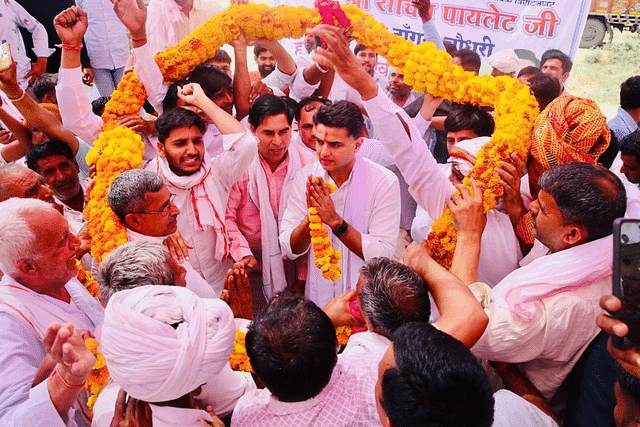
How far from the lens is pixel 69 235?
7.67 ft

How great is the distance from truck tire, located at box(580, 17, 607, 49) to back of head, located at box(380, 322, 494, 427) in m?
13.7

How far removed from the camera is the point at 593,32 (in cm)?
1263

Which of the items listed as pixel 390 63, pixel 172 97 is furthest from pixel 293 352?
pixel 172 97

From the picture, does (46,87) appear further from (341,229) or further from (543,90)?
(543,90)

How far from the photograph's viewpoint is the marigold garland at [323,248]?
3119 millimetres

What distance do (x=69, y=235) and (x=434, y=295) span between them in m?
1.70

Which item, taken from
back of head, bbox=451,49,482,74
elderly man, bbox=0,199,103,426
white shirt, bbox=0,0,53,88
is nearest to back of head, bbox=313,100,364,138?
elderly man, bbox=0,199,103,426

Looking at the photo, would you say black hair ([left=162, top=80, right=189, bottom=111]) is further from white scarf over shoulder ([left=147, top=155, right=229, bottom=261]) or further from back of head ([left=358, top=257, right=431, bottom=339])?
back of head ([left=358, top=257, right=431, bottom=339])

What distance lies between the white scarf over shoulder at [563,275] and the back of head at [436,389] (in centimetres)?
74

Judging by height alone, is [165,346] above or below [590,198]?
below

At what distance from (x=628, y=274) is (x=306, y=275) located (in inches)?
99.2

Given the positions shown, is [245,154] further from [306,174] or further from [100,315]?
[100,315]

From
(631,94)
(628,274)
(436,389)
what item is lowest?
(631,94)

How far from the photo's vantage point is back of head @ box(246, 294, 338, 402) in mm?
1674
